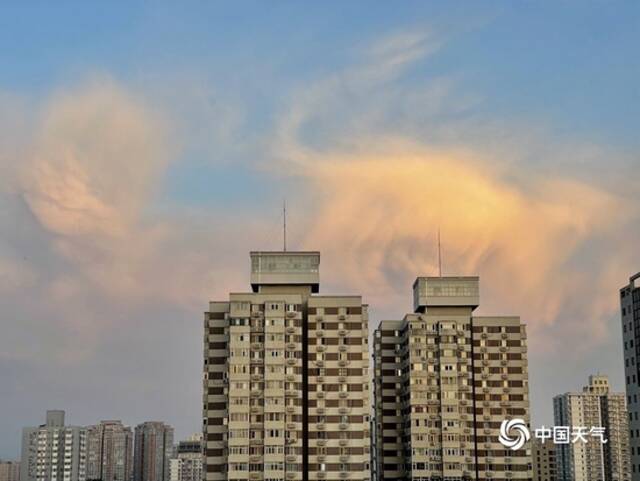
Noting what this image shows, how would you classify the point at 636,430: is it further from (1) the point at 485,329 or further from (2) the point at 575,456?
(2) the point at 575,456

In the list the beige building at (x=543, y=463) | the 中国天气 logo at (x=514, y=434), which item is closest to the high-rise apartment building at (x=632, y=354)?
the 中国天气 logo at (x=514, y=434)

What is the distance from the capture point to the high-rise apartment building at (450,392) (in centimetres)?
A: 10744

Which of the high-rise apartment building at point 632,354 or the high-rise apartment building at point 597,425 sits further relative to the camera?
the high-rise apartment building at point 597,425

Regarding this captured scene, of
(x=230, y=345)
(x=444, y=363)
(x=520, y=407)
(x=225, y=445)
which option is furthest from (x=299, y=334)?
(x=520, y=407)

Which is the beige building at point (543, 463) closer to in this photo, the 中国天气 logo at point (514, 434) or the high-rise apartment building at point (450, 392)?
the high-rise apartment building at point (450, 392)

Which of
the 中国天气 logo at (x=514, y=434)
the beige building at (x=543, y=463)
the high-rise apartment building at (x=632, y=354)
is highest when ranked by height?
the high-rise apartment building at (x=632, y=354)

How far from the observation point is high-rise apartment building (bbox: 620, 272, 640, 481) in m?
94.3

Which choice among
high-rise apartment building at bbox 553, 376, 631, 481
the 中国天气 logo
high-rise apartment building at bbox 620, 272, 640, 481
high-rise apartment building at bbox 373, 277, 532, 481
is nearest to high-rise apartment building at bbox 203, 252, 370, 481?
high-rise apartment building at bbox 373, 277, 532, 481

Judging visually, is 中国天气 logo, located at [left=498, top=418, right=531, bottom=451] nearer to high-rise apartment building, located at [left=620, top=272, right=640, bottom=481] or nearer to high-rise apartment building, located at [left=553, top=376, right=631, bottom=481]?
high-rise apartment building, located at [left=620, top=272, right=640, bottom=481]

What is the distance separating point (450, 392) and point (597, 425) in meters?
91.0

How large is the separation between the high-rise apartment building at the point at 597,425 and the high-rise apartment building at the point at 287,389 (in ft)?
322

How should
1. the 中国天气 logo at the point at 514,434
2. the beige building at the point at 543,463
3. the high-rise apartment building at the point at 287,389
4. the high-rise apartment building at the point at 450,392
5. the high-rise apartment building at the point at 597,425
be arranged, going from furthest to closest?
the beige building at the point at 543,463 < the high-rise apartment building at the point at 597,425 < the high-rise apartment building at the point at 450,392 < the 中国天气 logo at the point at 514,434 < the high-rise apartment building at the point at 287,389

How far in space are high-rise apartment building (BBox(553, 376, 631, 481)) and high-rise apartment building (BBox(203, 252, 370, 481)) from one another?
98229mm

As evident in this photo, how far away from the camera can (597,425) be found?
186 m
